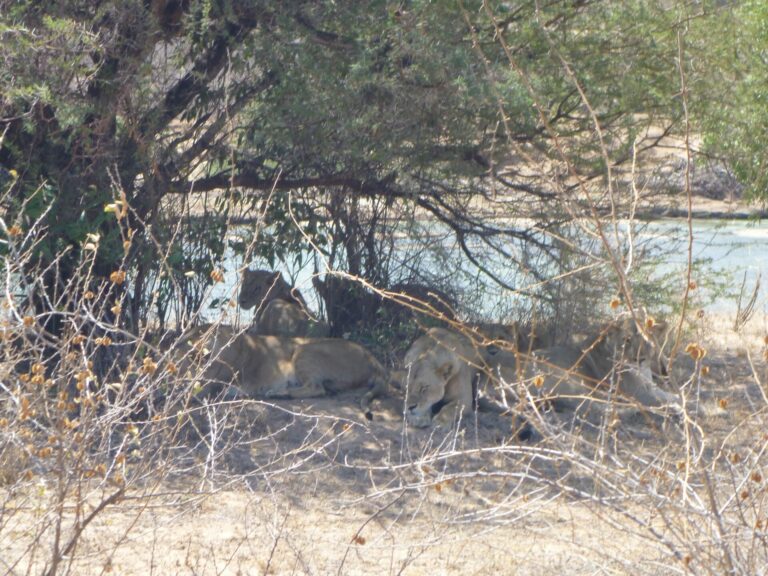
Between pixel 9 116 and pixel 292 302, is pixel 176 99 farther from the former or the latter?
pixel 292 302

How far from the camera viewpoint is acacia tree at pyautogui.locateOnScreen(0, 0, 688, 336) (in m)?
7.24

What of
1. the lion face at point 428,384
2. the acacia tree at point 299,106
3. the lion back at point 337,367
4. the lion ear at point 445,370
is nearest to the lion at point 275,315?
the acacia tree at point 299,106

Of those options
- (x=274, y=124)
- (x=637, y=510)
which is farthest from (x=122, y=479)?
(x=274, y=124)

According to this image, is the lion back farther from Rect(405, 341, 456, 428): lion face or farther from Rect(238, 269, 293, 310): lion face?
Rect(238, 269, 293, 310): lion face

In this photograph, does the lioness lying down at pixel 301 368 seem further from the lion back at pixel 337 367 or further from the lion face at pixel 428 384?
the lion face at pixel 428 384

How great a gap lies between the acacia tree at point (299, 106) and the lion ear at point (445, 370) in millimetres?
1518

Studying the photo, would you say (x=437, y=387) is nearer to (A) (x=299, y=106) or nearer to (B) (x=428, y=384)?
(B) (x=428, y=384)

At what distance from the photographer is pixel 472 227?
31.1ft

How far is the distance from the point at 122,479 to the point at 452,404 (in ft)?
14.7

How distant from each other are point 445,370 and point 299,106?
7.35 feet

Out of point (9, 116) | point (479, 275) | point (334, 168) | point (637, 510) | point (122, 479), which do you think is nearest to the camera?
point (122, 479)

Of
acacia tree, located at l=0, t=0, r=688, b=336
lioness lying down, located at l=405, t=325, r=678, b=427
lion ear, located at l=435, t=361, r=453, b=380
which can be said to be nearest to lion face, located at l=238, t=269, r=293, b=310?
acacia tree, located at l=0, t=0, r=688, b=336

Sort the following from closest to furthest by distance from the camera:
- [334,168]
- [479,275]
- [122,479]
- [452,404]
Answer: [122,479] → [452,404] → [334,168] → [479,275]

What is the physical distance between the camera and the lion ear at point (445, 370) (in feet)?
26.0
